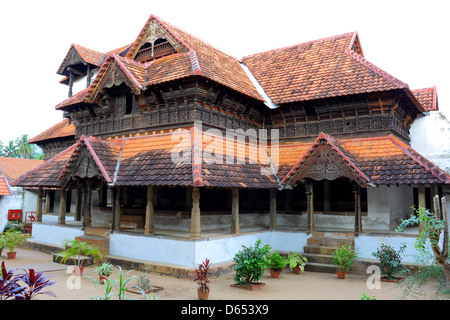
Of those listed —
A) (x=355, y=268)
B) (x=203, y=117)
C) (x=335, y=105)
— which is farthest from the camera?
(x=335, y=105)

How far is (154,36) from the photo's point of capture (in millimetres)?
14328

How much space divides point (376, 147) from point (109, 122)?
32.7 ft

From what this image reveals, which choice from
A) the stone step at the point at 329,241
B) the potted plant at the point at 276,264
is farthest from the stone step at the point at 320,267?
the potted plant at the point at 276,264

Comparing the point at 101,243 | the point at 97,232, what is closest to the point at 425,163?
the point at 101,243

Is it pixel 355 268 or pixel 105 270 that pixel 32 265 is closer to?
pixel 105 270

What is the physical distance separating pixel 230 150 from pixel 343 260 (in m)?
4.94

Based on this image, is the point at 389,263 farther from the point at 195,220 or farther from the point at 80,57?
the point at 80,57

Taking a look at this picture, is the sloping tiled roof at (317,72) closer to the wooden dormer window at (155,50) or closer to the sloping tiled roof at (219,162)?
the sloping tiled roof at (219,162)

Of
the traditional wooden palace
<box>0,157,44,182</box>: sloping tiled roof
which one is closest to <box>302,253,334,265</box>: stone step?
the traditional wooden palace

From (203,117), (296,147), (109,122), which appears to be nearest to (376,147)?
(296,147)

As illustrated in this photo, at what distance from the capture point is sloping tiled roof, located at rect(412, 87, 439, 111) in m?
15.3

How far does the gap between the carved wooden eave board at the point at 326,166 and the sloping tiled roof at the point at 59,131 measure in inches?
543

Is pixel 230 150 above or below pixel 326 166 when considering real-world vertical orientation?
above

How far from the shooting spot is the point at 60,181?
12.4 metres
